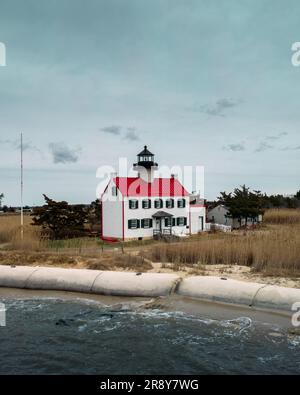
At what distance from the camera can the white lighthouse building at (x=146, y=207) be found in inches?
1142

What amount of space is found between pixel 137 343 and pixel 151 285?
3.69 meters

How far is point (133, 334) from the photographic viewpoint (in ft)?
30.1

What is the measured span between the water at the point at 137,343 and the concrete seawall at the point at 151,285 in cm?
96

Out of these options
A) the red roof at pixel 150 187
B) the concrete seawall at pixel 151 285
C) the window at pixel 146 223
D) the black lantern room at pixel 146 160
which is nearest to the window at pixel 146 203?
the red roof at pixel 150 187

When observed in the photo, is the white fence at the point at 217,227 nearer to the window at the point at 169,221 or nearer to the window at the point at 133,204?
the window at the point at 169,221

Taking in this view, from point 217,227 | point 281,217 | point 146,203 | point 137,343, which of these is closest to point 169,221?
point 146,203

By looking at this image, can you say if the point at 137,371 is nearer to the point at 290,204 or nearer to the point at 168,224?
the point at 168,224

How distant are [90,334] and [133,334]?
0.87 meters

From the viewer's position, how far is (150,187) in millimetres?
31062

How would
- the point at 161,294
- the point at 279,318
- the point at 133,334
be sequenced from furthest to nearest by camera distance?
the point at 161,294, the point at 279,318, the point at 133,334

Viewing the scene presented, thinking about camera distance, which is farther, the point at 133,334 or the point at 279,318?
the point at 279,318

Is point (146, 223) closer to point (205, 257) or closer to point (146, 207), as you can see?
point (146, 207)

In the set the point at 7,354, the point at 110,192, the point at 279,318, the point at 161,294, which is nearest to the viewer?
the point at 7,354

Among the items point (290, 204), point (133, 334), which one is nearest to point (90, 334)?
point (133, 334)
